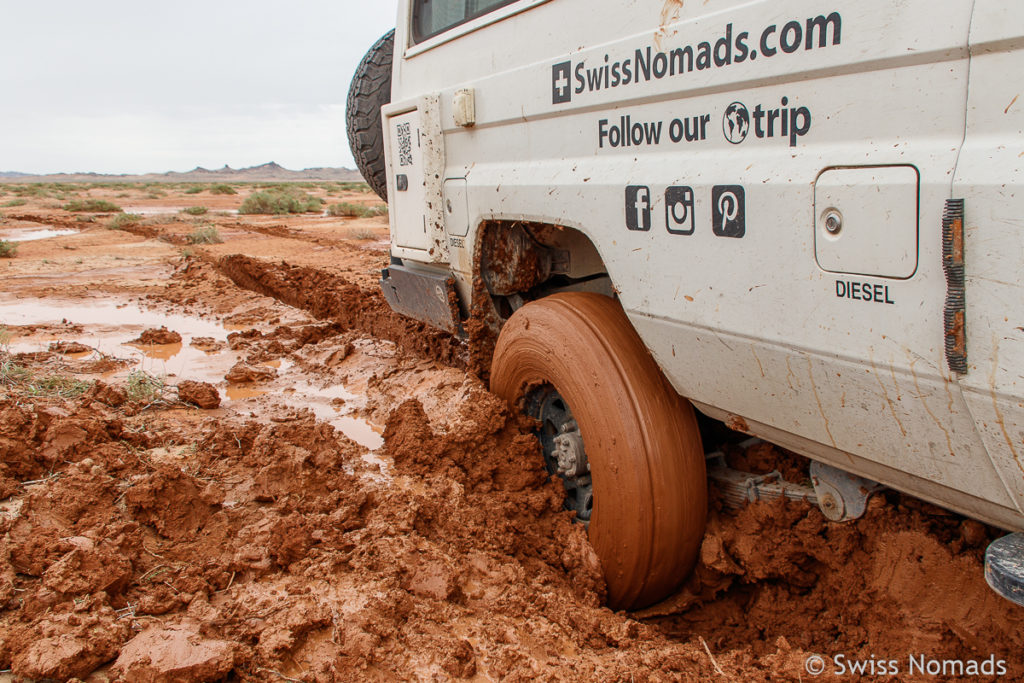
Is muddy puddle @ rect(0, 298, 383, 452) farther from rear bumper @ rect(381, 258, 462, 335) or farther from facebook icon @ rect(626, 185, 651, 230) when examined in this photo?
facebook icon @ rect(626, 185, 651, 230)

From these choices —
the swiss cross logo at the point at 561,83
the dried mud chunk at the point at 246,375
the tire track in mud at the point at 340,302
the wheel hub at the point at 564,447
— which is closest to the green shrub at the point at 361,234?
the tire track in mud at the point at 340,302

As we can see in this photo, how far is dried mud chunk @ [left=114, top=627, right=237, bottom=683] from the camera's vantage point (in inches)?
82.9

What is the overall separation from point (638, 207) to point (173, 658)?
75.7 inches

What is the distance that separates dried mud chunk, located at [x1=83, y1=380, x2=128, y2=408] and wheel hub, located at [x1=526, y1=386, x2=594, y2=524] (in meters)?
2.81

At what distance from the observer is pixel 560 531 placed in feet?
9.86

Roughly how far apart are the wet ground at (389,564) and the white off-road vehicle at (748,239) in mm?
211

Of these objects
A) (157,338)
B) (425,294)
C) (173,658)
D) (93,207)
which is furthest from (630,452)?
(93,207)

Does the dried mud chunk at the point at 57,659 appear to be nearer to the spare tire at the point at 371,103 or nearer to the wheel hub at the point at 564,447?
the wheel hub at the point at 564,447

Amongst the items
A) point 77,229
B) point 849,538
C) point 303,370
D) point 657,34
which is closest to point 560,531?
point 849,538

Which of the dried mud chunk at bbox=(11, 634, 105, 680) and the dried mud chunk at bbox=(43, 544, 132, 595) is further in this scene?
the dried mud chunk at bbox=(43, 544, 132, 595)

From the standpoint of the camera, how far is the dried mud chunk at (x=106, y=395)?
457cm

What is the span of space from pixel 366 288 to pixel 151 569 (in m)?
6.05

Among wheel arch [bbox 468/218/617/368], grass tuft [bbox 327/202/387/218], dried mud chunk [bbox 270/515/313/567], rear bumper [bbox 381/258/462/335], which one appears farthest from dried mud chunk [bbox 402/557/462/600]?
grass tuft [bbox 327/202/387/218]

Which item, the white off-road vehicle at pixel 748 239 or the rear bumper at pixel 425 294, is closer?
the white off-road vehicle at pixel 748 239
